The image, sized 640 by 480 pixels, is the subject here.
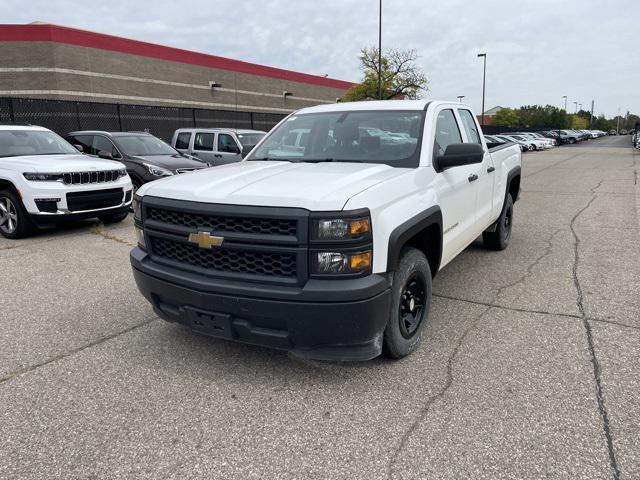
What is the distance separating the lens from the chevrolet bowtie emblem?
2.94 meters

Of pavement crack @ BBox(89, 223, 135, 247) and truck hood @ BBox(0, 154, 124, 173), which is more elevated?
truck hood @ BBox(0, 154, 124, 173)

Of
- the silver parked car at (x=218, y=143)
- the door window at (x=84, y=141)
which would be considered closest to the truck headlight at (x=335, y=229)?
the door window at (x=84, y=141)

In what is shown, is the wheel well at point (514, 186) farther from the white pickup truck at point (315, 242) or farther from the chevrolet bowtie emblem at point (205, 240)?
the chevrolet bowtie emblem at point (205, 240)

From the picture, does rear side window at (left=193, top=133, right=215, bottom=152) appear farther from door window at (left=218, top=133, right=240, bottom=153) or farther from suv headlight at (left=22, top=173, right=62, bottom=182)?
suv headlight at (left=22, top=173, right=62, bottom=182)

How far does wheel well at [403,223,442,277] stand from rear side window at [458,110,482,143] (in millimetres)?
1709

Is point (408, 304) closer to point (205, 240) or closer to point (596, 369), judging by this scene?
point (596, 369)

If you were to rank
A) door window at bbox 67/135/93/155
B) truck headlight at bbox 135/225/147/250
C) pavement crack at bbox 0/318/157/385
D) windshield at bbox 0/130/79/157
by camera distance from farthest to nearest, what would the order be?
door window at bbox 67/135/93/155, windshield at bbox 0/130/79/157, truck headlight at bbox 135/225/147/250, pavement crack at bbox 0/318/157/385

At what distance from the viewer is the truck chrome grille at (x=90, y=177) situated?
7336mm

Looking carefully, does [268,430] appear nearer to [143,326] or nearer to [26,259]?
[143,326]

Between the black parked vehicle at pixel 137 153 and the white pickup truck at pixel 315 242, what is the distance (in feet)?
21.2

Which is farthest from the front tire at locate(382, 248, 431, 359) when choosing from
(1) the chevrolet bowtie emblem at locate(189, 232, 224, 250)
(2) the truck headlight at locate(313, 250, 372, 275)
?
(1) the chevrolet bowtie emblem at locate(189, 232, 224, 250)

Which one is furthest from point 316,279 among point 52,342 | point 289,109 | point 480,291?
point 289,109

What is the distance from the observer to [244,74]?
44.5m

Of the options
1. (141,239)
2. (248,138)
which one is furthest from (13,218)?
(248,138)
